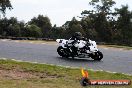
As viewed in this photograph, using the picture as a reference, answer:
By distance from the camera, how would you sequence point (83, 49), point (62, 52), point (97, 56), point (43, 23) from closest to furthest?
1. point (83, 49)
2. point (97, 56)
3. point (62, 52)
4. point (43, 23)

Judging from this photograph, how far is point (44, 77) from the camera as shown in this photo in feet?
42.0

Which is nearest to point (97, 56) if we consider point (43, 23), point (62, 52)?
point (62, 52)

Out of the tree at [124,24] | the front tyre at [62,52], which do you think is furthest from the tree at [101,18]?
the front tyre at [62,52]

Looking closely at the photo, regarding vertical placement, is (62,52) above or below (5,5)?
below

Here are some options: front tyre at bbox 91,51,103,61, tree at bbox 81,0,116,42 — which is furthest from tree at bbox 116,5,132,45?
front tyre at bbox 91,51,103,61

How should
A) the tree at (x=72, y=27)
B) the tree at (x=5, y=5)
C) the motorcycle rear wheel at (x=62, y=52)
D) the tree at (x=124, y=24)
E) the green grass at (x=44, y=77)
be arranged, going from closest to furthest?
the green grass at (x=44, y=77) < the motorcycle rear wheel at (x=62, y=52) < the tree at (x=5, y=5) < the tree at (x=72, y=27) < the tree at (x=124, y=24)

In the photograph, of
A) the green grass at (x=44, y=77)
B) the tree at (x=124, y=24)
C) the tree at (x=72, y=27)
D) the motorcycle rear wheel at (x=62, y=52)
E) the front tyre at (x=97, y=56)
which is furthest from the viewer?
the tree at (x=124, y=24)

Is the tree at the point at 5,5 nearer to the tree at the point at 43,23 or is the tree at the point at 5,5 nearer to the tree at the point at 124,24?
the tree at the point at 124,24

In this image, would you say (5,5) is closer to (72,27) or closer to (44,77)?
(72,27)

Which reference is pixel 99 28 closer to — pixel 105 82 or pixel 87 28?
pixel 87 28

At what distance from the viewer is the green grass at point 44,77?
11219 mm

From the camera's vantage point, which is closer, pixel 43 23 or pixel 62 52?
pixel 62 52

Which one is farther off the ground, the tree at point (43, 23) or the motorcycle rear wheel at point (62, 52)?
the tree at point (43, 23)

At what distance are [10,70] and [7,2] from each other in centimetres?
5143
